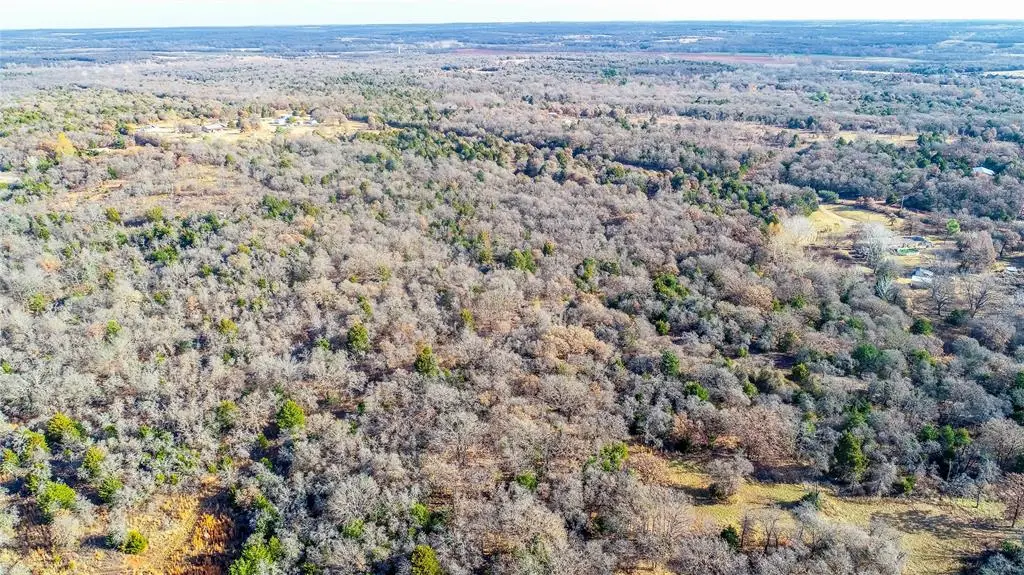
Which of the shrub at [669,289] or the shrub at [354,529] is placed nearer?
the shrub at [354,529]

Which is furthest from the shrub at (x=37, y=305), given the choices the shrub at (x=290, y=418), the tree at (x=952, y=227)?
the tree at (x=952, y=227)

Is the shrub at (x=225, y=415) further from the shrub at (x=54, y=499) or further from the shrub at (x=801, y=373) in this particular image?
the shrub at (x=801, y=373)

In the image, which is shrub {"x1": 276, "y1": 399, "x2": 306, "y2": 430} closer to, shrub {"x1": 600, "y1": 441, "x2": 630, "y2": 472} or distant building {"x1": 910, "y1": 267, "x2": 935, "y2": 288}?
shrub {"x1": 600, "y1": 441, "x2": 630, "y2": 472}

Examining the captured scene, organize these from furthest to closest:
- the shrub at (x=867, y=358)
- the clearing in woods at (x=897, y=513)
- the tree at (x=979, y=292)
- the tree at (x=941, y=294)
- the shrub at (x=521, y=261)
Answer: the shrub at (x=521, y=261) < the tree at (x=941, y=294) < the tree at (x=979, y=292) < the shrub at (x=867, y=358) < the clearing in woods at (x=897, y=513)

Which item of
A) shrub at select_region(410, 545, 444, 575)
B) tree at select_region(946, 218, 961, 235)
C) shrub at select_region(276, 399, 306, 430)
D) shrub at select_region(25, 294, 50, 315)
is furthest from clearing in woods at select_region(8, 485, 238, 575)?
tree at select_region(946, 218, 961, 235)

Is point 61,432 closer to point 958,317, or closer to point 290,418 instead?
point 290,418
